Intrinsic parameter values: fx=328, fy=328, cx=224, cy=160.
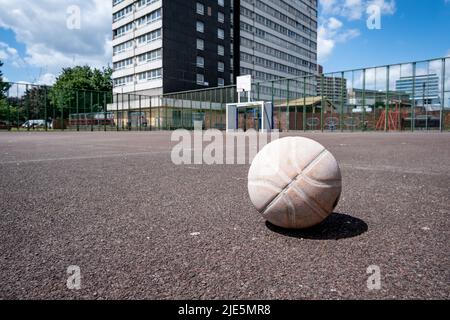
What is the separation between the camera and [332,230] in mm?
3266

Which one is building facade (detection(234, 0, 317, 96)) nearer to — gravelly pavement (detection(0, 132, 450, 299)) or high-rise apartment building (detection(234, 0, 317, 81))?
high-rise apartment building (detection(234, 0, 317, 81))

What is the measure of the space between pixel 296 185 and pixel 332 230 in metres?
0.66

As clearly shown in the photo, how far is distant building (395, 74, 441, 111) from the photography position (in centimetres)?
2825

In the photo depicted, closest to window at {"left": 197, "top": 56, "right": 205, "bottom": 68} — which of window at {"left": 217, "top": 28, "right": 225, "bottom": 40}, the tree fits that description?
window at {"left": 217, "top": 28, "right": 225, "bottom": 40}

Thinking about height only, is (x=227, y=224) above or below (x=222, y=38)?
below

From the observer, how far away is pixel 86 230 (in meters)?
3.29

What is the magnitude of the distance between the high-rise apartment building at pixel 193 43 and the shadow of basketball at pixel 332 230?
5694 centimetres

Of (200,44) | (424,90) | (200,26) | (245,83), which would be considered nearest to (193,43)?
(200,44)

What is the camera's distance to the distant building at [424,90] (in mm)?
28255

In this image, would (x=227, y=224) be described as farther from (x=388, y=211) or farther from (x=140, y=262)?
(x=388, y=211)

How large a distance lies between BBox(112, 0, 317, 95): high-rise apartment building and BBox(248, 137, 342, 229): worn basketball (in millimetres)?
56970

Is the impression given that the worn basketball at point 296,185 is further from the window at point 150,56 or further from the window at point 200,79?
the window at point 200,79

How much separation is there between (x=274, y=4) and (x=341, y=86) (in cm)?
6391
